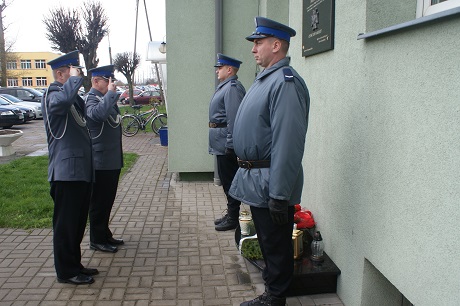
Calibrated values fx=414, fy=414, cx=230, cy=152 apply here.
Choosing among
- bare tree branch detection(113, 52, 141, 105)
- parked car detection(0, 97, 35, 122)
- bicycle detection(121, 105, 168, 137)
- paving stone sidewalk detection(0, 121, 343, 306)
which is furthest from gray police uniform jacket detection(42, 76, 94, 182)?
bare tree branch detection(113, 52, 141, 105)

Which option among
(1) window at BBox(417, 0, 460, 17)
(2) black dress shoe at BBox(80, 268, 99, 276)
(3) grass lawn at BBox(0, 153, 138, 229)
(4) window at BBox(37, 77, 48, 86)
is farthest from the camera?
(4) window at BBox(37, 77, 48, 86)

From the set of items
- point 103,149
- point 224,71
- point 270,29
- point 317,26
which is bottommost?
point 103,149

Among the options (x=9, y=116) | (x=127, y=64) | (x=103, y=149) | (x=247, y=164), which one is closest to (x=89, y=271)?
(x=103, y=149)

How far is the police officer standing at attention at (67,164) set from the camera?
3.64 metres

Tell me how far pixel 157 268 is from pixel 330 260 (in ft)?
5.64

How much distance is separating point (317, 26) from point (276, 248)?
6.79 feet

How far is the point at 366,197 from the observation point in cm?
292

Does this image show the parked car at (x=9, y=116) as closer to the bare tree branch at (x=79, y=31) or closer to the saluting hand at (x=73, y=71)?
the bare tree branch at (x=79, y=31)

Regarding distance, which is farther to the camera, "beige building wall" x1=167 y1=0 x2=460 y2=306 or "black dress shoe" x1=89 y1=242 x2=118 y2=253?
"black dress shoe" x1=89 y1=242 x2=118 y2=253

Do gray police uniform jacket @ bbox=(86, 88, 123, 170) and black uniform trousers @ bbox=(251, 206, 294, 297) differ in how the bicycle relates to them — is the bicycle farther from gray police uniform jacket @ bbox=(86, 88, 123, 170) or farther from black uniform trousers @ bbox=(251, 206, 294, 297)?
black uniform trousers @ bbox=(251, 206, 294, 297)

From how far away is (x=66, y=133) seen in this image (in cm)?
371

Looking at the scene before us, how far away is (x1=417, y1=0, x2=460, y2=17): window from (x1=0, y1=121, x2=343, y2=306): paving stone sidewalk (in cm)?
229

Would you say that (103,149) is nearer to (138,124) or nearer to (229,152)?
(229,152)

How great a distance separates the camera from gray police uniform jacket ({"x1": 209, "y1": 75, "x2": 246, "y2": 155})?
4.97 m
